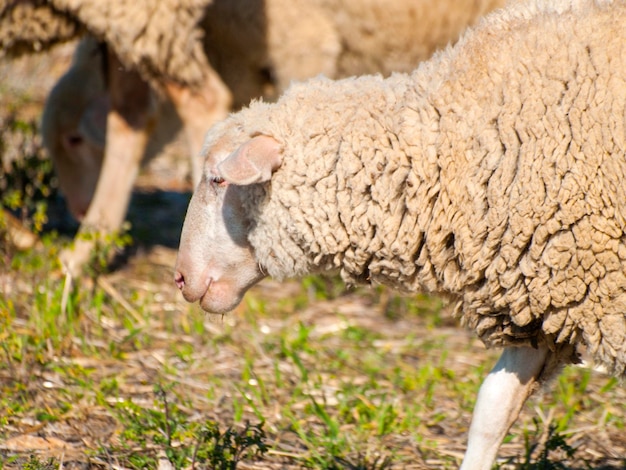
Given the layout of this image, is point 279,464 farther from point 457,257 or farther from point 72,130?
point 72,130

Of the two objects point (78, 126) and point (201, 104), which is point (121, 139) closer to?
point (78, 126)

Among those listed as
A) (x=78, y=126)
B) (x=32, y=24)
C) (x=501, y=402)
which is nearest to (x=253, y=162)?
(x=501, y=402)

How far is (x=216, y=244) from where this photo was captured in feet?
9.77

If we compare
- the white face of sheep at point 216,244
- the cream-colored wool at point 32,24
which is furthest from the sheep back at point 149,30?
the white face of sheep at point 216,244

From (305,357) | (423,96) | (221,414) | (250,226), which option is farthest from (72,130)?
(423,96)

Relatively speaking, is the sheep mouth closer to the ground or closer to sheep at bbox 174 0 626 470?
sheep at bbox 174 0 626 470

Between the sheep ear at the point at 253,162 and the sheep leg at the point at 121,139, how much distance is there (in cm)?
245

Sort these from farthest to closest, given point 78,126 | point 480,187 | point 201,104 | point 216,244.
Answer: point 78,126 < point 201,104 < point 216,244 < point 480,187

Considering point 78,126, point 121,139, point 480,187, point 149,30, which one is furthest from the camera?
point 78,126

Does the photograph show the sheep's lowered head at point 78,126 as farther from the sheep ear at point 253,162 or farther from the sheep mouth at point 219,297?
the sheep ear at point 253,162

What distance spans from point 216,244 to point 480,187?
2.95 feet

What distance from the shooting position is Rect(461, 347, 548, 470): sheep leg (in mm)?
2834

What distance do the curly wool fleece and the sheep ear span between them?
0.17ft

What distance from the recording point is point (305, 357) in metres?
4.21
